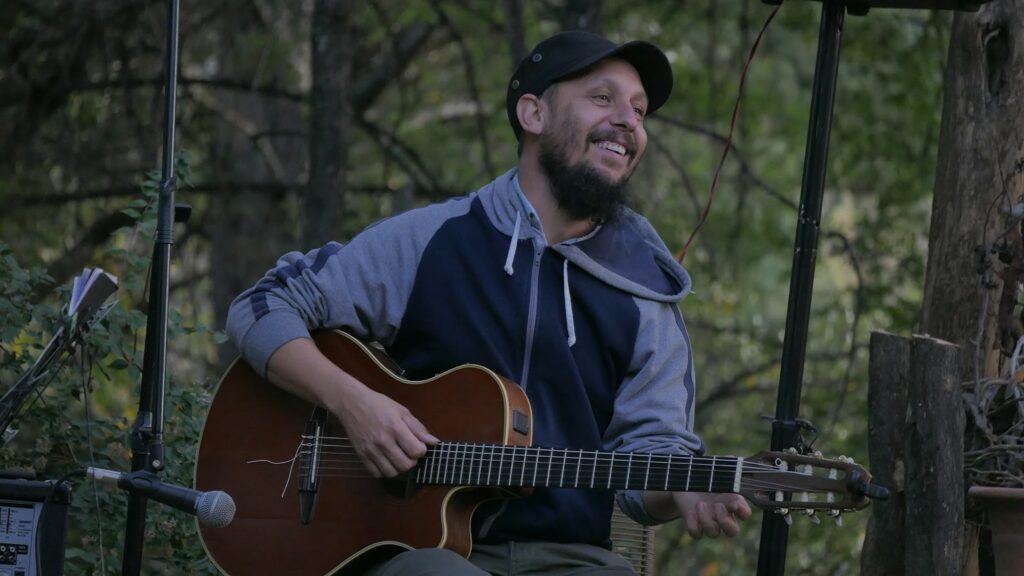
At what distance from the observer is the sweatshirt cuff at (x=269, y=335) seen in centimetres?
352

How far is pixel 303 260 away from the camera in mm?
3727

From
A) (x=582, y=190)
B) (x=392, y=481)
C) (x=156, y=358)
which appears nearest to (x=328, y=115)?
(x=582, y=190)

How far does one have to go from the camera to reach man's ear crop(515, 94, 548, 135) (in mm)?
3918

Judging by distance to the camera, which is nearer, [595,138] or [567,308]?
[567,308]

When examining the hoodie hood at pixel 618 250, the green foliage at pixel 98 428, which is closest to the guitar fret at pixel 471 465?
the hoodie hood at pixel 618 250

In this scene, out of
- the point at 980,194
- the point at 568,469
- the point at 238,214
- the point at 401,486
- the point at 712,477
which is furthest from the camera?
the point at 238,214

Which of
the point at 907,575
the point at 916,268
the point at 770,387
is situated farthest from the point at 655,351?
the point at 770,387

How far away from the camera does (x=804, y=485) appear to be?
301 centimetres

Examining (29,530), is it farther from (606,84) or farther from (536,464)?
(606,84)

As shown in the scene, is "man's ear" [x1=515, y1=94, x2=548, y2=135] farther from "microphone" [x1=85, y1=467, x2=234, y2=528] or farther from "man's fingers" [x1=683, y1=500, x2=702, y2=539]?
"microphone" [x1=85, y1=467, x2=234, y2=528]

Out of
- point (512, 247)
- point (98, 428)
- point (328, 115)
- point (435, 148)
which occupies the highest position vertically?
point (435, 148)

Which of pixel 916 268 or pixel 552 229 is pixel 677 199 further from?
pixel 552 229

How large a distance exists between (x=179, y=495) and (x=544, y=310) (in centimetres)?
109

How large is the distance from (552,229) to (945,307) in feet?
3.72
